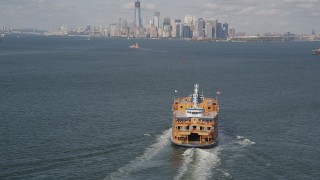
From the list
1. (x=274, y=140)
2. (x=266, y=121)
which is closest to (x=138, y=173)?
(x=274, y=140)

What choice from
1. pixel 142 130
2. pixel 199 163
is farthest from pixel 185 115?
pixel 199 163

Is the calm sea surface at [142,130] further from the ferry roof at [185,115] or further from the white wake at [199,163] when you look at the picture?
the ferry roof at [185,115]

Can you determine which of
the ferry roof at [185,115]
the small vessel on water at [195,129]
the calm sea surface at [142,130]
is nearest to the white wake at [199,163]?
the calm sea surface at [142,130]

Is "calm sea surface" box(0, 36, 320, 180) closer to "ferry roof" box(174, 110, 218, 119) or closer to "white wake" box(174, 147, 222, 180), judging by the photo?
"white wake" box(174, 147, 222, 180)

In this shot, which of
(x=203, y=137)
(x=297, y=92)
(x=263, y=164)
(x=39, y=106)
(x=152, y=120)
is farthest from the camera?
(x=297, y=92)

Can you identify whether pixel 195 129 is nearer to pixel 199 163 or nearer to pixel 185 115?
pixel 185 115

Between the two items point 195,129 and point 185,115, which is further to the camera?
point 185,115

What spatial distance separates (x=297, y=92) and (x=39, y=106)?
5964 centimetres

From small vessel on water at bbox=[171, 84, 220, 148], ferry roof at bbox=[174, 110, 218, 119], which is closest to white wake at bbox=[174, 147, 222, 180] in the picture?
small vessel on water at bbox=[171, 84, 220, 148]

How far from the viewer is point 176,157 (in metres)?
59.5

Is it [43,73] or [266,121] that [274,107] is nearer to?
[266,121]

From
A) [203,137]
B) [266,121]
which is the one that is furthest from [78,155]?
[266,121]

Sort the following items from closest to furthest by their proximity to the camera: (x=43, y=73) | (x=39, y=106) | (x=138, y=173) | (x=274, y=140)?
(x=138, y=173) < (x=274, y=140) < (x=39, y=106) < (x=43, y=73)

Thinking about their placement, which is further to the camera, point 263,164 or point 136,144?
point 136,144
